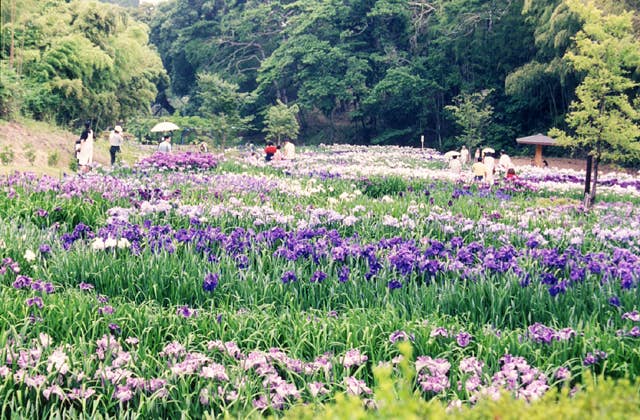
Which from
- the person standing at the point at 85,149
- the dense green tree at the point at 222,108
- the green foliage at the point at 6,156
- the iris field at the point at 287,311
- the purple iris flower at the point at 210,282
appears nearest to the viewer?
the iris field at the point at 287,311

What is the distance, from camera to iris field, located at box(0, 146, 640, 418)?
2621 mm

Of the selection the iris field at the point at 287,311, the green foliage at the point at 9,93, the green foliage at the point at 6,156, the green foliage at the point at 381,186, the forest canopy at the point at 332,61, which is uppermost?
the forest canopy at the point at 332,61

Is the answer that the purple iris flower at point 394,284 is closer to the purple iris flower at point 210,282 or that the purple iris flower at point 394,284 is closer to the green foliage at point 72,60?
the purple iris flower at point 210,282

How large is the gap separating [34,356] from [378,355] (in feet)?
5.62

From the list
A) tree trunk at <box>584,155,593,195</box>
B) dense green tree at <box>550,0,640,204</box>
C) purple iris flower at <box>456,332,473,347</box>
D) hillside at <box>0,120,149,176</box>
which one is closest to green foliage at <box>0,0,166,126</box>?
hillside at <box>0,120,149,176</box>

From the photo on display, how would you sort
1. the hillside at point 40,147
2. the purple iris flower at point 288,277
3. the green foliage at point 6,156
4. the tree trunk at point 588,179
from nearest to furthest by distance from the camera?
the purple iris flower at point 288,277 → the tree trunk at point 588,179 → the green foliage at point 6,156 → the hillside at point 40,147

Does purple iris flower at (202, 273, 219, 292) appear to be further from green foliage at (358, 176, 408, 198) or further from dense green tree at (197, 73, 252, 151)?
dense green tree at (197, 73, 252, 151)

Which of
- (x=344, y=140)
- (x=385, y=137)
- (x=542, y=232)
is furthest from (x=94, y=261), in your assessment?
(x=344, y=140)

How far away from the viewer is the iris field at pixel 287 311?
8.60ft

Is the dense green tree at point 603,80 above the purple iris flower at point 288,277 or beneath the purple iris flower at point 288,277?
above

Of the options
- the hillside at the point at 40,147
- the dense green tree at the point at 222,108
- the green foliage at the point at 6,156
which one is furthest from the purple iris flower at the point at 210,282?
the dense green tree at the point at 222,108

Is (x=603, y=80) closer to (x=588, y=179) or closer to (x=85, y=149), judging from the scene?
(x=588, y=179)

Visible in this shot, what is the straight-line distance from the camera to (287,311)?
3.53m

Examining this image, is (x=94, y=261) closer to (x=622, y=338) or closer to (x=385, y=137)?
(x=622, y=338)
